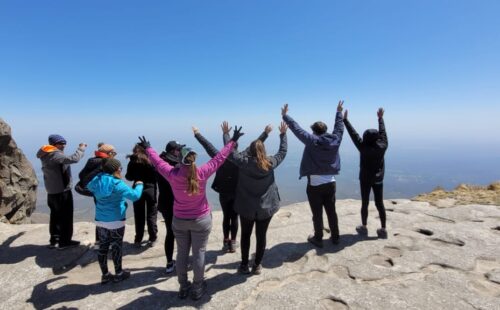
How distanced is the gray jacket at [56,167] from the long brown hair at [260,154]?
4635mm

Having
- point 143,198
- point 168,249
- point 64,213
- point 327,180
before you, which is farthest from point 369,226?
point 64,213

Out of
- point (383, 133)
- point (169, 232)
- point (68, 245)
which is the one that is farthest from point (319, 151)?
point (68, 245)

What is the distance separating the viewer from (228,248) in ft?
25.0

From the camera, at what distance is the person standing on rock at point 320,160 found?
22.8 feet

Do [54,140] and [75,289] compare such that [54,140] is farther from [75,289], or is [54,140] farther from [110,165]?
[75,289]

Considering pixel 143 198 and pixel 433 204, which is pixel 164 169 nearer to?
pixel 143 198

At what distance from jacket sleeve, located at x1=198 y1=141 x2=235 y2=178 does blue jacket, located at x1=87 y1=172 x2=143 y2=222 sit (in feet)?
5.71

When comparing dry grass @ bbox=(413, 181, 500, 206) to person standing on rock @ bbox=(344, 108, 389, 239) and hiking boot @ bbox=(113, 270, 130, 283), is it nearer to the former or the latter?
person standing on rock @ bbox=(344, 108, 389, 239)

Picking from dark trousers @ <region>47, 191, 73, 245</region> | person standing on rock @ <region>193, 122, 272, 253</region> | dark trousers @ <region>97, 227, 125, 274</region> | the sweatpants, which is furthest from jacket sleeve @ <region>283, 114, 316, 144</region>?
dark trousers @ <region>47, 191, 73, 245</region>

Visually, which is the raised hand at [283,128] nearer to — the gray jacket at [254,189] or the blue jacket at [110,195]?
the gray jacket at [254,189]

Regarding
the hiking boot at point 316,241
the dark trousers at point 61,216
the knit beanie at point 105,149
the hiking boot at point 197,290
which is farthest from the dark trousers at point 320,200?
the dark trousers at point 61,216

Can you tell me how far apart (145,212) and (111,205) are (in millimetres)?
2505

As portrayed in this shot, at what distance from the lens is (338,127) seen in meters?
7.47

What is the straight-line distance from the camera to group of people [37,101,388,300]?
5145 mm
